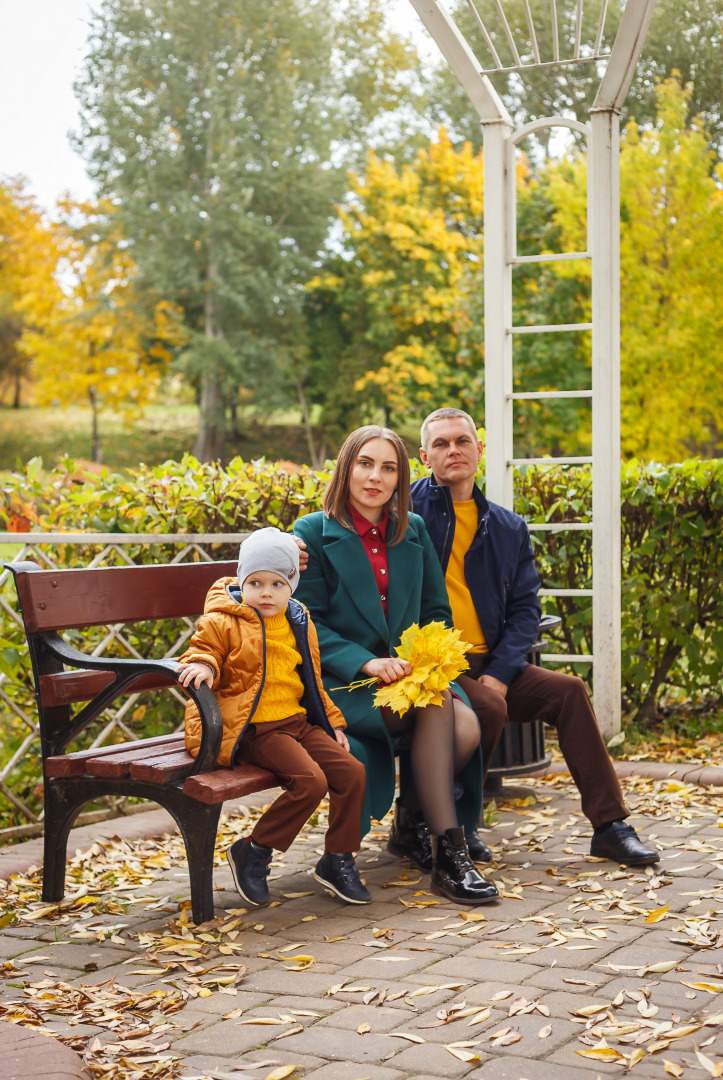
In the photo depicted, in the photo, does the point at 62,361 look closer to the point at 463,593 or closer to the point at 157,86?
the point at 157,86

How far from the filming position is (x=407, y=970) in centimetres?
309

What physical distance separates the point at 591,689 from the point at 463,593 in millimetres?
2178

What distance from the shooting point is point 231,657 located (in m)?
3.65

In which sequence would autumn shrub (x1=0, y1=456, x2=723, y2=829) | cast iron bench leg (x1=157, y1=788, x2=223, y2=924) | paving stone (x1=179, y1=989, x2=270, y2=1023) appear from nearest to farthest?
paving stone (x1=179, y1=989, x2=270, y2=1023) → cast iron bench leg (x1=157, y1=788, x2=223, y2=924) → autumn shrub (x1=0, y1=456, x2=723, y2=829)

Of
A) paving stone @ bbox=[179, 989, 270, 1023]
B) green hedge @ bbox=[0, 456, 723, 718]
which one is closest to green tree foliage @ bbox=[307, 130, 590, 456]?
green hedge @ bbox=[0, 456, 723, 718]

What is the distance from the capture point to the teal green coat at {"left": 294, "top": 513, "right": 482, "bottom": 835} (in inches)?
155

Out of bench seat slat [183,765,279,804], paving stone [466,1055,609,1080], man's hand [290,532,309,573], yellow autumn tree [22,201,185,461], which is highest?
yellow autumn tree [22,201,185,461]

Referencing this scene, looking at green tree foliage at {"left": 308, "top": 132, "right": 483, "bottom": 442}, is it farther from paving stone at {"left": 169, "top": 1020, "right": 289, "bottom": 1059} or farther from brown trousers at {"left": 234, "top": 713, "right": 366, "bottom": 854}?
paving stone at {"left": 169, "top": 1020, "right": 289, "bottom": 1059}

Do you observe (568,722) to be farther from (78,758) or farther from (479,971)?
(78,758)

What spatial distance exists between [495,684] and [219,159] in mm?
29224

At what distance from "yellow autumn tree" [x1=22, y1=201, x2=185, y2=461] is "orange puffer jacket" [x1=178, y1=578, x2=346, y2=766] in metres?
28.9

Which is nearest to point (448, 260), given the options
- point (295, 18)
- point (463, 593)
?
point (295, 18)

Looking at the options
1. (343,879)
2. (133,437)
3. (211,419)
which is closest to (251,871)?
(343,879)

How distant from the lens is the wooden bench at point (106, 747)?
3477 millimetres
